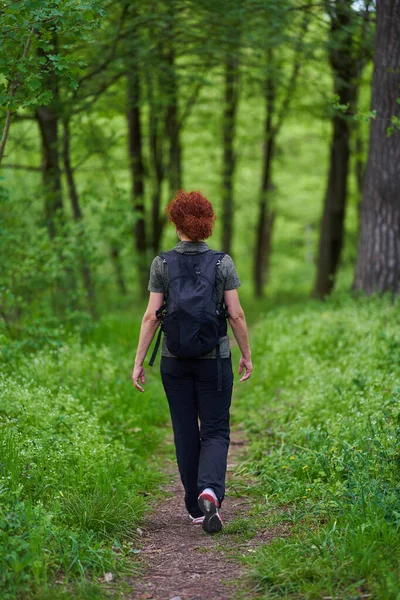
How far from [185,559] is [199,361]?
1281 mm

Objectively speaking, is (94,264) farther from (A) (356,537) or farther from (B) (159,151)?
(B) (159,151)

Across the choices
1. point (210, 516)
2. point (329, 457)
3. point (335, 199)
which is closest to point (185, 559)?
point (210, 516)

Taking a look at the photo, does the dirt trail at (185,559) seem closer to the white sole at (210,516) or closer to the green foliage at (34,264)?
the white sole at (210,516)

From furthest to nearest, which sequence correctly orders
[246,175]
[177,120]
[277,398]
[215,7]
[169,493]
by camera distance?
[246,175] → [177,120] → [215,7] → [277,398] → [169,493]

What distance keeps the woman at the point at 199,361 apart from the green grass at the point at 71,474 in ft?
1.94

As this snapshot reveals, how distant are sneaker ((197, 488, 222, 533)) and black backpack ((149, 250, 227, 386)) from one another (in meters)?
0.94

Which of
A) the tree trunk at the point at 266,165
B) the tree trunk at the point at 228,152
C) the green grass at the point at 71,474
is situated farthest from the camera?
the tree trunk at the point at 228,152

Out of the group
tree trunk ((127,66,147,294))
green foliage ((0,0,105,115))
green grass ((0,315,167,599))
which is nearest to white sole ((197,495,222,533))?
green grass ((0,315,167,599))

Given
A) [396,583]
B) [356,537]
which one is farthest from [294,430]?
[396,583]

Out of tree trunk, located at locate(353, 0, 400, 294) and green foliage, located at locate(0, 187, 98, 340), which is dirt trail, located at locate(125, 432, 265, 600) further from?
tree trunk, located at locate(353, 0, 400, 294)

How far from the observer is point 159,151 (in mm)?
20500

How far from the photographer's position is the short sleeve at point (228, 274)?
14.9ft

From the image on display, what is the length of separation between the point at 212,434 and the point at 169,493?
1097mm

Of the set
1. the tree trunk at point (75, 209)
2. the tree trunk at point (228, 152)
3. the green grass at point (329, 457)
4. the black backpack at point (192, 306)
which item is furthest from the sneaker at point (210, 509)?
the tree trunk at point (228, 152)
